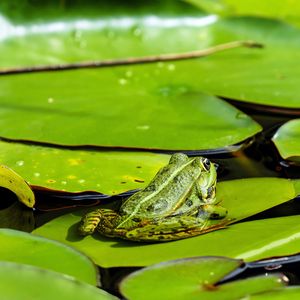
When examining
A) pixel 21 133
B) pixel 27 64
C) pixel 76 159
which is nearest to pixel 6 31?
pixel 27 64

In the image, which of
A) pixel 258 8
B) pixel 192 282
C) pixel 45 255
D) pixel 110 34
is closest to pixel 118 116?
pixel 110 34

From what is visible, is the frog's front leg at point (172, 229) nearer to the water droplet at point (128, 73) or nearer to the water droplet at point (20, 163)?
the water droplet at point (20, 163)

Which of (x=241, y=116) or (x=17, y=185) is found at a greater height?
(x=241, y=116)

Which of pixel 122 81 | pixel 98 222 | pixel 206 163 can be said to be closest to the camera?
pixel 98 222

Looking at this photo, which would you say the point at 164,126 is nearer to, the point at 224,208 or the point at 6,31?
the point at 224,208

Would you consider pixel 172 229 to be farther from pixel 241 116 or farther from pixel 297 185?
pixel 241 116

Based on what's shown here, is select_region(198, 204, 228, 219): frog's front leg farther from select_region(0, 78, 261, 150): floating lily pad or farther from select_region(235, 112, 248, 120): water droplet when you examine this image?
select_region(235, 112, 248, 120): water droplet

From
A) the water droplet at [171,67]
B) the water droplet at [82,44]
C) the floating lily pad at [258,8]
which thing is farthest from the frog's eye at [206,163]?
the floating lily pad at [258,8]
